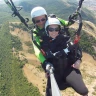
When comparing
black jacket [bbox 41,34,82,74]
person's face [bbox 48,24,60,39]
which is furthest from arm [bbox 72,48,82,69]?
person's face [bbox 48,24,60,39]

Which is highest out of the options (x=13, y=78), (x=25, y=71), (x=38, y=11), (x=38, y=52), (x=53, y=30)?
(x=38, y=11)

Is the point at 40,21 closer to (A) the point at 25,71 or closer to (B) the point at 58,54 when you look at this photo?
(B) the point at 58,54

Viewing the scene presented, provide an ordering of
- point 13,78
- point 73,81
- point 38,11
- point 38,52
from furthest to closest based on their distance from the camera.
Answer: point 13,78 → point 38,11 → point 38,52 → point 73,81

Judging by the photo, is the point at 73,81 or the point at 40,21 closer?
the point at 73,81

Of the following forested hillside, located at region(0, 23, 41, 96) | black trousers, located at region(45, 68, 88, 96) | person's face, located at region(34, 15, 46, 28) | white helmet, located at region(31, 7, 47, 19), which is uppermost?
white helmet, located at region(31, 7, 47, 19)

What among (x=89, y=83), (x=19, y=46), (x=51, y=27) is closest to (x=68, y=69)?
(x=51, y=27)

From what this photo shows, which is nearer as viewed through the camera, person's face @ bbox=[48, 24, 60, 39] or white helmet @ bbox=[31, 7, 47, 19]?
person's face @ bbox=[48, 24, 60, 39]

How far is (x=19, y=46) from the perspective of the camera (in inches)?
2584

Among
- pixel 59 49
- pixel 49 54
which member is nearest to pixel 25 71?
pixel 59 49

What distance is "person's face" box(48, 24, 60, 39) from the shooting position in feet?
23.6

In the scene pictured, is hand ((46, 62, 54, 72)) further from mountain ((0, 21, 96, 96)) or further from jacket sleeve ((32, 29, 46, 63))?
mountain ((0, 21, 96, 96))

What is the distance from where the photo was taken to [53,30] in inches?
284

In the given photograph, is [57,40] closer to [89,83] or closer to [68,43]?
[68,43]

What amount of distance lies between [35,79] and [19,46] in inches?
869
